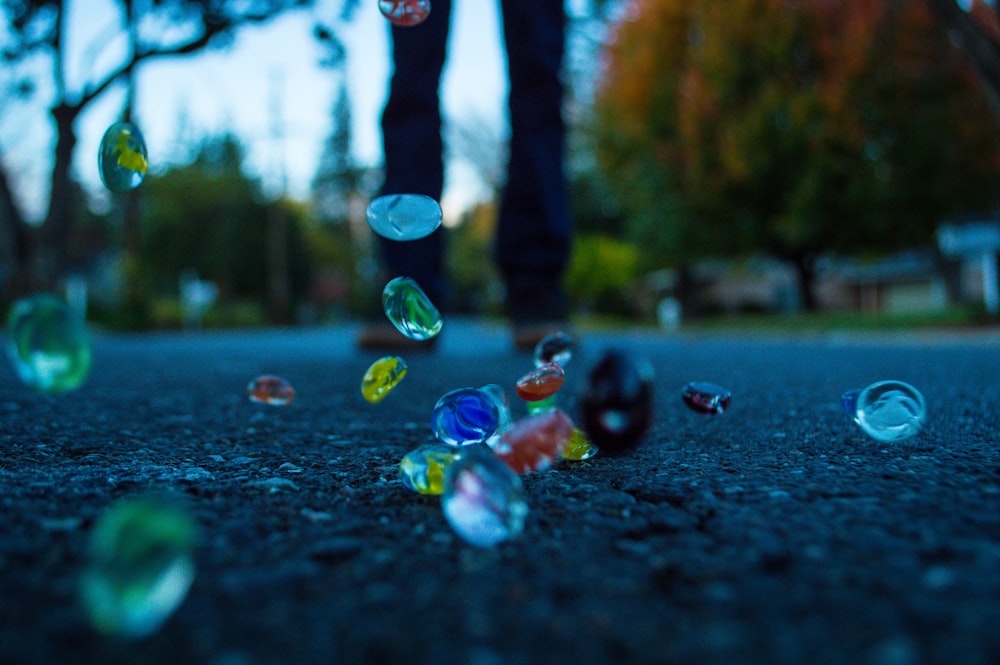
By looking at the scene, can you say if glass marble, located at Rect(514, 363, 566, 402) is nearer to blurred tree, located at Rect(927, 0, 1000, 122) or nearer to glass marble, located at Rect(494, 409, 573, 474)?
glass marble, located at Rect(494, 409, 573, 474)

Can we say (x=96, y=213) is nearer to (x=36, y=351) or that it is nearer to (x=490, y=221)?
(x=490, y=221)

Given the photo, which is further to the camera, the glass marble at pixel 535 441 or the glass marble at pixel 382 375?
the glass marble at pixel 382 375

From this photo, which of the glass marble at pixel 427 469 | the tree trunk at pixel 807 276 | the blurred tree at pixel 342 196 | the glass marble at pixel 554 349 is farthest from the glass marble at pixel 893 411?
the blurred tree at pixel 342 196

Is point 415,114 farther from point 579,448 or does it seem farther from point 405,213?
point 579,448

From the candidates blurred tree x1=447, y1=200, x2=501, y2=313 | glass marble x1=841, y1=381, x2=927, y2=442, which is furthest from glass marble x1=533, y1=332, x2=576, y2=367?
blurred tree x1=447, y1=200, x2=501, y2=313

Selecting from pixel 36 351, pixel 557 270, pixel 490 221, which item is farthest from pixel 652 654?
pixel 490 221

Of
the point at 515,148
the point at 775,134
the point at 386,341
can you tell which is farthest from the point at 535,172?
the point at 775,134

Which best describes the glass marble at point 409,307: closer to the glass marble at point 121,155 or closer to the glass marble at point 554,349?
the glass marble at point 554,349
